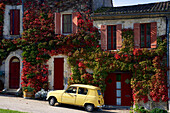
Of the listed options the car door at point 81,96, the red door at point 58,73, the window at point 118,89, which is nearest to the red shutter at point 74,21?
the red door at point 58,73

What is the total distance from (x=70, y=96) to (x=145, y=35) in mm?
5873

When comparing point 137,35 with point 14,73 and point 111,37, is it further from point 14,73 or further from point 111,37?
point 14,73

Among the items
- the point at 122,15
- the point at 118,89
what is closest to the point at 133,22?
→ the point at 122,15

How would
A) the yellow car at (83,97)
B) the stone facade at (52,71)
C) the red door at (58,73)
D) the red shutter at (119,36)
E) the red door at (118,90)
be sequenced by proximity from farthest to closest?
1. the red door at (58,73)
2. the stone facade at (52,71)
3. the red door at (118,90)
4. the red shutter at (119,36)
5. the yellow car at (83,97)

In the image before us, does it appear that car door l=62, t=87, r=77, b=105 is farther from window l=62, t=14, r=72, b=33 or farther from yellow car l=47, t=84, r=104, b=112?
window l=62, t=14, r=72, b=33

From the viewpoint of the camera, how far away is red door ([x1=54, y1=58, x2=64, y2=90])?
15258mm

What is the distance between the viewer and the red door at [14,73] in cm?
1616

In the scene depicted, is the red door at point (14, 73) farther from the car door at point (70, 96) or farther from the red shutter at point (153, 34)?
the red shutter at point (153, 34)

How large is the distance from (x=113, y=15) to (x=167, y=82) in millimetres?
5119

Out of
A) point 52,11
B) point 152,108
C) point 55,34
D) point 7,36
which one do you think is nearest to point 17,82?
point 7,36

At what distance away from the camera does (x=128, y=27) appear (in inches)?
555

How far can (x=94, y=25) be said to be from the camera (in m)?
14.8

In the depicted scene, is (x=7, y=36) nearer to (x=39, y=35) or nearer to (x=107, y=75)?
(x=39, y=35)

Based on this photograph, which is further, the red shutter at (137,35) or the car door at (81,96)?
the red shutter at (137,35)
